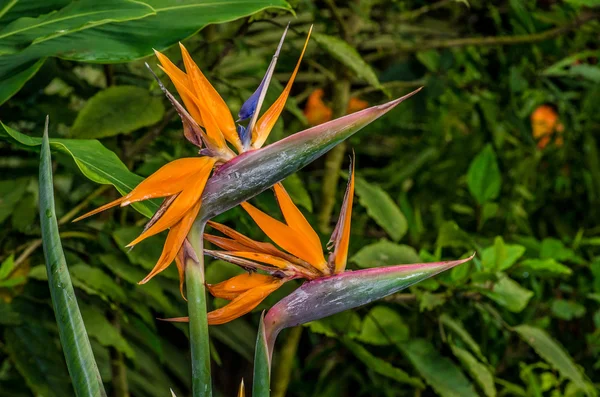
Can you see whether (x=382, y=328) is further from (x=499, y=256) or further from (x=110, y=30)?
(x=110, y=30)

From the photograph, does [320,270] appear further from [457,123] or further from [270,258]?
[457,123]

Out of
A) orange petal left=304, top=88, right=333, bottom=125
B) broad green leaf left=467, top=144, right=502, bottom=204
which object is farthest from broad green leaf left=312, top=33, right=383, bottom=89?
orange petal left=304, top=88, right=333, bottom=125

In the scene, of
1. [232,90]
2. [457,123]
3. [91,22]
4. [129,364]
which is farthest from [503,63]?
[91,22]

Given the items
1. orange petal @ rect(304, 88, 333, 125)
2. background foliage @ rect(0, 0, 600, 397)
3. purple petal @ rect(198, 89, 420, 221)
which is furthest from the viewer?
orange petal @ rect(304, 88, 333, 125)

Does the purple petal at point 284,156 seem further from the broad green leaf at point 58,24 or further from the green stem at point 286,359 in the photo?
the green stem at point 286,359

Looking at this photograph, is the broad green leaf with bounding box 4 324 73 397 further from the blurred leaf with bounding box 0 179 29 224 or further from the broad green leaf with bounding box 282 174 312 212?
the broad green leaf with bounding box 282 174 312 212
